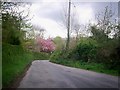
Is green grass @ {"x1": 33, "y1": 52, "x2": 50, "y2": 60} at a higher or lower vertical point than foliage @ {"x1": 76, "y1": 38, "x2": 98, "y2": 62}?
lower

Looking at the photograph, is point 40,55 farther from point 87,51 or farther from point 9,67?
point 9,67

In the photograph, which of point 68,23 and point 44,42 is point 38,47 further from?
point 68,23

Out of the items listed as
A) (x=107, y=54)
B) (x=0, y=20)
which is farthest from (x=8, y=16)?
(x=107, y=54)

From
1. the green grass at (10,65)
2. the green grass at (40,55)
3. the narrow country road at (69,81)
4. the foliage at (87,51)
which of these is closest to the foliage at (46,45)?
the green grass at (40,55)

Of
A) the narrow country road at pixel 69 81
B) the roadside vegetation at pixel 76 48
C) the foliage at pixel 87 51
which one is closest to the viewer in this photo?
the narrow country road at pixel 69 81

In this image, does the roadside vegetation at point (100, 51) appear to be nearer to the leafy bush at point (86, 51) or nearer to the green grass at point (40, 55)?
the leafy bush at point (86, 51)

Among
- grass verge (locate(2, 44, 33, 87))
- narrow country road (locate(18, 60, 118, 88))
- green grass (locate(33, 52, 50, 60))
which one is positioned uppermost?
grass verge (locate(2, 44, 33, 87))

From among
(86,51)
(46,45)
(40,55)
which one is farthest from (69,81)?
(46,45)

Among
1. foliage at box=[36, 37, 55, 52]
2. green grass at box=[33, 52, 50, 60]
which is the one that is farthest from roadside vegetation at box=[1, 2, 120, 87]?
foliage at box=[36, 37, 55, 52]

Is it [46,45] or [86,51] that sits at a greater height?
[86,51]

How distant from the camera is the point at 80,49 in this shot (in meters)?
47.3

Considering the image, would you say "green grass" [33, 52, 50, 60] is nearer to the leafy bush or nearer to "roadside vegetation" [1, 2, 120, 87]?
"roadside vegetation" [1, 2, 120, 87]

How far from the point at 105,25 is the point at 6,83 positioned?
36781 millimetres

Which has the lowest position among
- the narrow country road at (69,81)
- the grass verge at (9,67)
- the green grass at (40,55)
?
the green grass at (40,55)
